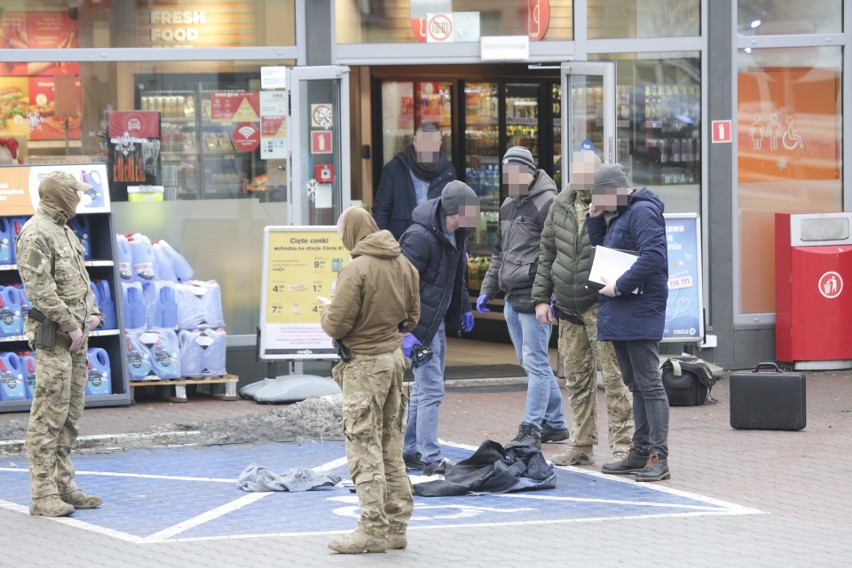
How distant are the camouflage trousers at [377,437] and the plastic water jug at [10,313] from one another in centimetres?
507

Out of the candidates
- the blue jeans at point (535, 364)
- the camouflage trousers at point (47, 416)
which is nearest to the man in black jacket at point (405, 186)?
the blue jeans at point (535, 364)

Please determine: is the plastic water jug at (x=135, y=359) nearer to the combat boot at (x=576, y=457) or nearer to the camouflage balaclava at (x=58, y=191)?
the camouflage balaclava at (x=58, y=191)

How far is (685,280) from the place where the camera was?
42.2 feet

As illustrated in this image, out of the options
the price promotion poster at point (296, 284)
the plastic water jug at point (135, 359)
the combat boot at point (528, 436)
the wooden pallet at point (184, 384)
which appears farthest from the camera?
the price promotion poster at point (296, 284)

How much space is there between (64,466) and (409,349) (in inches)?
82.4

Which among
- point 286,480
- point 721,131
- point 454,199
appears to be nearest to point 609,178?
point 454,199

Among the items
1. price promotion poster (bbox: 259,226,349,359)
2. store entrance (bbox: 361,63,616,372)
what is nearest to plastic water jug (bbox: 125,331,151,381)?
price promotion poster (bbox: 259,226,349,359)

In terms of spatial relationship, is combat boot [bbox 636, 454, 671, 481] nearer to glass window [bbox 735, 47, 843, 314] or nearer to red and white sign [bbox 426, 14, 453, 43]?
glass window [bbox 735, 47, 843, 314]

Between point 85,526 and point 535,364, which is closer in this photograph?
point 85,526

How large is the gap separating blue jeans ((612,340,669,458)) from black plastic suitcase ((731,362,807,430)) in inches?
73.6

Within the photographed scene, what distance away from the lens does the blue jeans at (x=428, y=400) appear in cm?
895

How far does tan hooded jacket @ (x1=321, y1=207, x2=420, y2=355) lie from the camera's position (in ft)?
23.3

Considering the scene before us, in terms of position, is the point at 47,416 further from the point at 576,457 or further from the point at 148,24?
the point at 148,24

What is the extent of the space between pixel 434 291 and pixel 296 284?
386 centimetres
